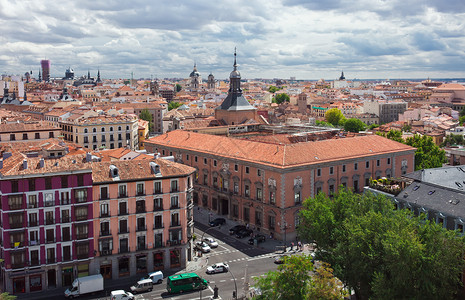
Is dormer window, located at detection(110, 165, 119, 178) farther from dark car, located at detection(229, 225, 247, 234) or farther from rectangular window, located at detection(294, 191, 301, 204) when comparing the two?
rectangular window, located at detection(294, 191, 301, 204)

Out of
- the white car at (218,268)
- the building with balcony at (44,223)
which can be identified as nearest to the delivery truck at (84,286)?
the building with balcony at (44,223)

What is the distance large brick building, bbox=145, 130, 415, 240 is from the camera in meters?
82.2

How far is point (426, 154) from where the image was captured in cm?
11631

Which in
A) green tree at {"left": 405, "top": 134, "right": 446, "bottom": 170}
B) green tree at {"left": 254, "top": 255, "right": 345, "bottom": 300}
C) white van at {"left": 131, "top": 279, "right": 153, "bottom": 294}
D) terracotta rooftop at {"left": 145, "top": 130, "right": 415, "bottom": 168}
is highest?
terracotta rooftop at {"left": 145, "top": 130, "right": 415, "bottom": 168}

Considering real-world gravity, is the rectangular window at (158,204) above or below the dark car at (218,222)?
above

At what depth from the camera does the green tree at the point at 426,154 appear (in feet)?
374

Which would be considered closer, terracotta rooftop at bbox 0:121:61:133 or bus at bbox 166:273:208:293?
bus at bbox 166:273:208:293

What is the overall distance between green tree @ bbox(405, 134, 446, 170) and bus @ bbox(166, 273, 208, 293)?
68.6 metres

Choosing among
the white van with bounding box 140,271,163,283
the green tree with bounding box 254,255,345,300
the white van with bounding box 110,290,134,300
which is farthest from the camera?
the white van with bounding box 140,271,163,283

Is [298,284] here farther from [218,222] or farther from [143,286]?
[218,222]

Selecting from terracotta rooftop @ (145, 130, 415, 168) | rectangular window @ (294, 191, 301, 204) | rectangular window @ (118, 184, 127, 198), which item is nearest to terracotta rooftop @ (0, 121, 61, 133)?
terracotta rooftop @ (145, 130, 415, 168)

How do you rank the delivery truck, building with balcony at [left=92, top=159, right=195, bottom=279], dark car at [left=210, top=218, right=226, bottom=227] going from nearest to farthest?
the delivery truck < building with balcony at [left=92, top=159, right=195, bottom=279] < dark car at [left=210, top=218, right=226, bottom=227]

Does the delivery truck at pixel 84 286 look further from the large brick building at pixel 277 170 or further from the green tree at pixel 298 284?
the large brick building at pixel 277 170

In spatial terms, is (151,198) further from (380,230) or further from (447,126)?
(447,126)
